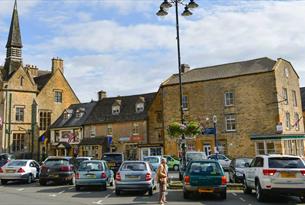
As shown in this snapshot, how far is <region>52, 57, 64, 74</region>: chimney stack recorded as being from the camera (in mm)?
55444

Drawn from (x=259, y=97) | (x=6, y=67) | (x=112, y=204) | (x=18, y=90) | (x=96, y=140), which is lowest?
(x=112, y=204)

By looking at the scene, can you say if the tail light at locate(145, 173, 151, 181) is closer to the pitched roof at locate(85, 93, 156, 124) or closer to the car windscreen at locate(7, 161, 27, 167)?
the car windscreen at locate(7, 161, 27, 167)

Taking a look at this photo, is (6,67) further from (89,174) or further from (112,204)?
(112,204)

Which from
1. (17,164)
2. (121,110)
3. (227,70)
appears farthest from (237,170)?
(121,110)

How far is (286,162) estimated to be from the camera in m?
12.8

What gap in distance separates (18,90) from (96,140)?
1344 cm

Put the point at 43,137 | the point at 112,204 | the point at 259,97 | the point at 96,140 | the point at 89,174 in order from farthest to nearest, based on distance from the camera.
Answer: the point at 43,137
the point at 96,140
the point at 259,97
the point at 89,174
the point at 112,204

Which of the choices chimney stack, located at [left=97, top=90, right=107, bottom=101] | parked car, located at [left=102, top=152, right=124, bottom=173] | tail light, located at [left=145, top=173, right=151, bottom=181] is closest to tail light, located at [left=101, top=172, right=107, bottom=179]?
tail light, located at [left=145, top=173, right=151, bottom=181]

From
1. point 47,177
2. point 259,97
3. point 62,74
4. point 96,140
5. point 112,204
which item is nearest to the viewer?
point 112,204

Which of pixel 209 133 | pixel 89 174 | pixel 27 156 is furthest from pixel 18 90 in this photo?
pixel 89 174

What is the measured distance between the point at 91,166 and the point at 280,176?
895 cm

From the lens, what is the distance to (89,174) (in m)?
17.1

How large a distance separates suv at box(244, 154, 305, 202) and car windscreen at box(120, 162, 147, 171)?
4.87 meters

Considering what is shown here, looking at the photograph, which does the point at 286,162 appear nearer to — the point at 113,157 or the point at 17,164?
the point at 17,164
